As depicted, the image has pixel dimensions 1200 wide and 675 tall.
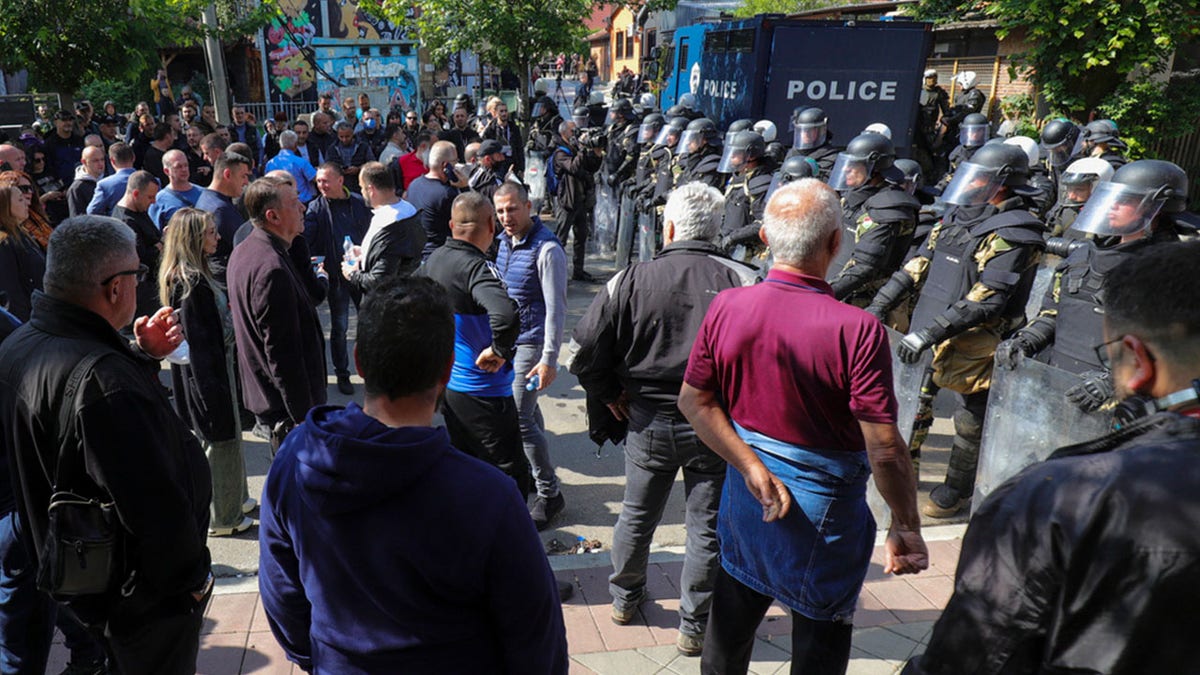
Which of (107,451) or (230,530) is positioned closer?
(107,451)

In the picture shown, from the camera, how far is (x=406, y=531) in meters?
1.59

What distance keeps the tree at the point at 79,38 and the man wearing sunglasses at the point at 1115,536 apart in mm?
11745

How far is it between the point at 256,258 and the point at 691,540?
235 cm

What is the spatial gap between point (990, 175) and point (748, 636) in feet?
11.0

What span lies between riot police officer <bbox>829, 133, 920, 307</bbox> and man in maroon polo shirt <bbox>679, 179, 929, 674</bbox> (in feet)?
9.89

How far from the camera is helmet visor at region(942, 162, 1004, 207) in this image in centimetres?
483

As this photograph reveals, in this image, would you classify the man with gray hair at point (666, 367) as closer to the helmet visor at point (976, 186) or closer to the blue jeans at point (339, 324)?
the helmet visor at point (976, 186)

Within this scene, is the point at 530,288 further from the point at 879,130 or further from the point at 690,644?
the point at 879,130

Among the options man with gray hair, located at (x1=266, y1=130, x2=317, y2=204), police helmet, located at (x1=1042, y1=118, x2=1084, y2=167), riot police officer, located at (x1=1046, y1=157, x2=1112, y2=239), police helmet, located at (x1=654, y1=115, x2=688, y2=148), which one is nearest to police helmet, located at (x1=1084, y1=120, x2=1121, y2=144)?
police helmet, located at (x1=1042, y1=118, x2=1084, y2=167)

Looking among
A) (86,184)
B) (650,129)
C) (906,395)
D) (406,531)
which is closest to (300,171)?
(86,184)

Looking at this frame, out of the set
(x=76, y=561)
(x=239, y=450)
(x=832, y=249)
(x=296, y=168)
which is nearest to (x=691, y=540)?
(x=832, y=249)

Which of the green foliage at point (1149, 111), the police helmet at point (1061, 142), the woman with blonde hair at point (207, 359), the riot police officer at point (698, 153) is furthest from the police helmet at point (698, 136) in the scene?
the green foliage at point (1149, 111)

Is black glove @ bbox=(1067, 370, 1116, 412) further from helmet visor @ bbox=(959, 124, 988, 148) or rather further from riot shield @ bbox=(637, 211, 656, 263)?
helmet visor @ bbox=(959, 124, 988, 148)

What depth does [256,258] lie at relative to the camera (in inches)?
150
